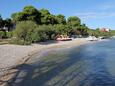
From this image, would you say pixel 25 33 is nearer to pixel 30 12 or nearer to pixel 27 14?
pixel 30 12

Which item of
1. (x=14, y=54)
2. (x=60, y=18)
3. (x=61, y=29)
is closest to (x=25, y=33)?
(x=14, y=54)

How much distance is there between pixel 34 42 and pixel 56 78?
4219 cm

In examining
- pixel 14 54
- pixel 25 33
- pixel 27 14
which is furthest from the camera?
pixel 27 14

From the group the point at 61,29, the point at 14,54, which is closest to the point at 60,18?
the point at 61,29

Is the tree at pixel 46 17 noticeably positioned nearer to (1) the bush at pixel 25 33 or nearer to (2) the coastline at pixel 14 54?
(1) the bush at pixel 25 33

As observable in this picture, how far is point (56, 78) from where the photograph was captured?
19.8 m

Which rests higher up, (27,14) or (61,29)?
(27,14)

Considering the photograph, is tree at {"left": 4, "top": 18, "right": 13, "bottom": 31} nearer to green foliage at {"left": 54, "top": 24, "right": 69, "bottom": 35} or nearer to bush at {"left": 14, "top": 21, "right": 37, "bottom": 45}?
green foliage at {"left": 54, "top": 24, "right": 69, "bottom": 35}

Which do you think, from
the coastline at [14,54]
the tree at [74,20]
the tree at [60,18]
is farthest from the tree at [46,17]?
the tree at [74,20]

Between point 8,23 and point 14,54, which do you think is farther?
point 8,23

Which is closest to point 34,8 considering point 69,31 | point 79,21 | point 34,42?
point 34,42

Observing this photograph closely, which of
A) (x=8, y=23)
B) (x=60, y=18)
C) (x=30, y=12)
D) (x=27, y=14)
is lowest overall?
(x=8, y=23)

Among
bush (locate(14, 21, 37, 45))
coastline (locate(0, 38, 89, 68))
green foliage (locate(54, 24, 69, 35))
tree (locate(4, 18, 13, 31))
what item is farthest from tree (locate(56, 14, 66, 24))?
coastline (locate(0, 38, 89, 68))

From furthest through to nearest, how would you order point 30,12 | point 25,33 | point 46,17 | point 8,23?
point 8,23 < point 46,17 < point 30,12 < point 25,33
